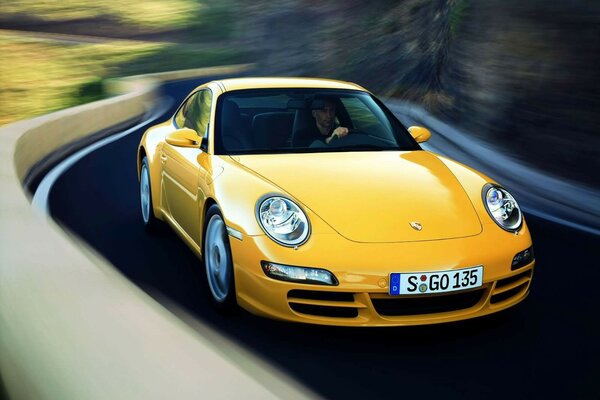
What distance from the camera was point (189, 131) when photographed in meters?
5.86

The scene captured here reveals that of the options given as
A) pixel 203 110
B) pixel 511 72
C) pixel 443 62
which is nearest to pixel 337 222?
pixel 203 110

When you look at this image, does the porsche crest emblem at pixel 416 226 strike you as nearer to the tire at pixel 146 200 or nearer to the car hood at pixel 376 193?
the car hood at pixel 376 193

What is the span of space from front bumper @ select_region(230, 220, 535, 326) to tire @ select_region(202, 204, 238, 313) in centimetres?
20

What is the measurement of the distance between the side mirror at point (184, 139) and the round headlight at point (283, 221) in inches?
47.2

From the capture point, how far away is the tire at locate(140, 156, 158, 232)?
282 inches

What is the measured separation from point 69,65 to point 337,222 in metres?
64.3

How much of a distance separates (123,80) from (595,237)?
28.6 m

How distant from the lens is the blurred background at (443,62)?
10.2m

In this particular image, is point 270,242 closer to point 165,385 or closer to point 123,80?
point 165,385

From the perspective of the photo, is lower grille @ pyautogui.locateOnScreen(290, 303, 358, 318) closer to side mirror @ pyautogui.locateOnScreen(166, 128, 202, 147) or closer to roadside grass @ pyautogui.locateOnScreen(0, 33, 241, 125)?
side mirror @ pyautogui.locateOnScreen(166, 128, 202, 147)

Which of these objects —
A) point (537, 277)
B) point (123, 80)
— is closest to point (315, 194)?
point (537, 277)

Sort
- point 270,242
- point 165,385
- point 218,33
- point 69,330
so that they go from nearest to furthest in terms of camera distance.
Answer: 1. point 165,385
2. point 69,330
3. point 270,242
4. point 218,33

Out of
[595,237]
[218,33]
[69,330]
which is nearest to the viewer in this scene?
[69,330]

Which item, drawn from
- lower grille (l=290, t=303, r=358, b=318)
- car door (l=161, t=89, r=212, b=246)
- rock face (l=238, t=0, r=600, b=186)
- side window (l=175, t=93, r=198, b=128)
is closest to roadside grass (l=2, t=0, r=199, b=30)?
rock face (l=238, t=0, r=600, b=186)
